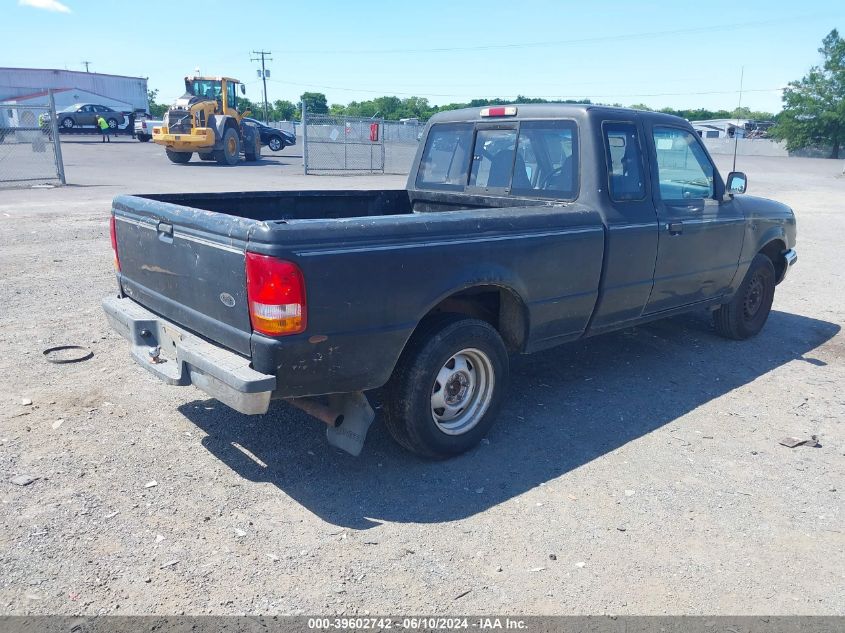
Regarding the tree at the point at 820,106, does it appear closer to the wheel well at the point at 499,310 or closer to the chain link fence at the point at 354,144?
the chain link fence at the point at 354,144

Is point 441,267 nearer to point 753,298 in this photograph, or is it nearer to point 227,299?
point 227,299

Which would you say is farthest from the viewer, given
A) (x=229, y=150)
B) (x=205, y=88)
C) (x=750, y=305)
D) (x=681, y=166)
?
(x=205, y=88)

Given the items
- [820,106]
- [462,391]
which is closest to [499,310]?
[462,391]

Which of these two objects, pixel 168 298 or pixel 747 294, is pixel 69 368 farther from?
pixel 747 294

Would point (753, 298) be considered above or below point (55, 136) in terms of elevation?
below

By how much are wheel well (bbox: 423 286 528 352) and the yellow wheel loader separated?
2268 centimetres

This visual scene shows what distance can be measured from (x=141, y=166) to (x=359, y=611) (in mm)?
24736

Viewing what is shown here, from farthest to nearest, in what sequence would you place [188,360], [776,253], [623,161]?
[776,253] < [623,161] < [188,360]

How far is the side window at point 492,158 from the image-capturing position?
5.05 m

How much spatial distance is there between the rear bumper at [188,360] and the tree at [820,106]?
62.9 meters

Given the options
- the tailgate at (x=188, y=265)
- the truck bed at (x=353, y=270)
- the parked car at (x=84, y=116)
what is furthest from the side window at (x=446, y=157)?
the parked car at (x=84, y=116)

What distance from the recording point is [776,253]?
6703mm

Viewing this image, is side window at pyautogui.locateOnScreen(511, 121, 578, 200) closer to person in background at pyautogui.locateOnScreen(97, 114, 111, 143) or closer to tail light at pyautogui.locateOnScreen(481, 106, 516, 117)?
tail light at pyautogui.locateOnScreen(481, 106, 516, 117)

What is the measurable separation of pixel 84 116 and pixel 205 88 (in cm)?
1866
